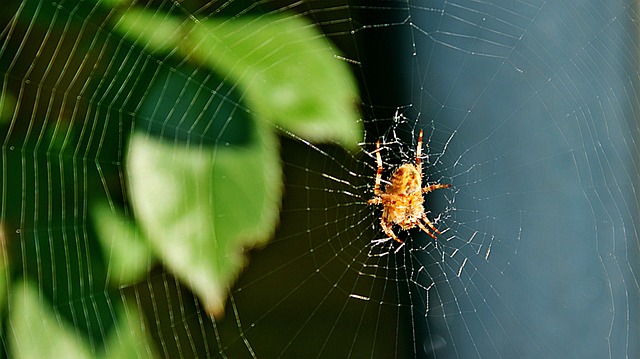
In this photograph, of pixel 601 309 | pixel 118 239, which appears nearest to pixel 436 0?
pixel 601 309

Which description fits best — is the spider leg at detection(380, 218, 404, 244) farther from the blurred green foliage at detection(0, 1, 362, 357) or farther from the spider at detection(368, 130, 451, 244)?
the blurred green foliage at detection(0, 1, 362, 357)

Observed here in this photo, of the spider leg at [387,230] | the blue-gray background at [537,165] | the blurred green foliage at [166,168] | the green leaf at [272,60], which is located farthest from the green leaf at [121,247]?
the blue-gray background at [537,165]

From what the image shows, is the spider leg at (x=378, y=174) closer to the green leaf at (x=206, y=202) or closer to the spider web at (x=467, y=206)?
the spider web at (x=467, y=206)

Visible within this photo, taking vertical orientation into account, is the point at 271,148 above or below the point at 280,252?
above

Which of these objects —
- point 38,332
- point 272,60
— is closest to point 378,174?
point 272,60

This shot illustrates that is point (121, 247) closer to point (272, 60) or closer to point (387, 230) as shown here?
point (272, 60)

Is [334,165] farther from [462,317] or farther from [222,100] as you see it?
[222,100]
